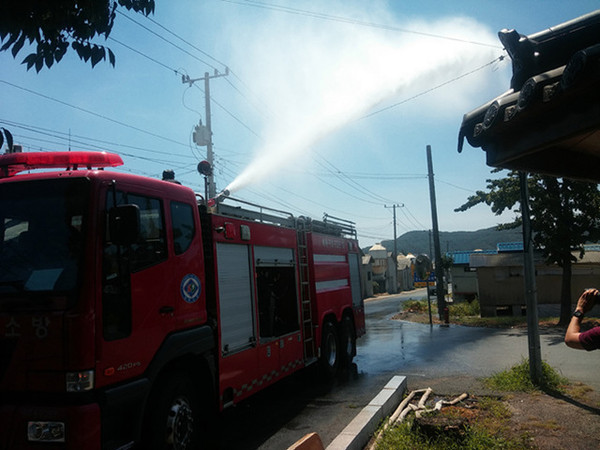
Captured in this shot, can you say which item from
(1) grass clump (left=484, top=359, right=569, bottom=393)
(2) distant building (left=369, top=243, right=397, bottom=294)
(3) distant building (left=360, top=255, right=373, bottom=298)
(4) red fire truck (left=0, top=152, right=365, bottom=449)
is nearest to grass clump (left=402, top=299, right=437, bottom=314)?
(1) grass clump (left=484, top=359, right=569, bottom=393)

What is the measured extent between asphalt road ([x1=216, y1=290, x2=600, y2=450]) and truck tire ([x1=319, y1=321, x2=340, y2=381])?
27cm

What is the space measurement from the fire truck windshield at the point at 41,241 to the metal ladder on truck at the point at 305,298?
485 cm

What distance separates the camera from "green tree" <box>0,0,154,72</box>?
300 cm

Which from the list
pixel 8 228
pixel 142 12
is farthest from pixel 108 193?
pixel 142 12

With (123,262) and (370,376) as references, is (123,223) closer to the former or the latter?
(123,262)

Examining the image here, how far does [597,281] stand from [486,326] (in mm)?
5750

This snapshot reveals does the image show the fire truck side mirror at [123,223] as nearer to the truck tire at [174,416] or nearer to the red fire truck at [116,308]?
the red fire truck at [116,308]

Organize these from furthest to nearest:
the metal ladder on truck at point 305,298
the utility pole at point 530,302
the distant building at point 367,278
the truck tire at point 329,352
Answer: the distant building at point 367,278 < the truck tire at point 329,352 < the metal ladder on truck at point 305,298 < the utility pole at point 530,302

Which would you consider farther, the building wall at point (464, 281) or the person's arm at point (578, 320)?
the building wall at point (464, 281)

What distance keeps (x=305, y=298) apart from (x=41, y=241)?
5.26 metres

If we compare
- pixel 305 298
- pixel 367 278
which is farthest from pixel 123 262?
pixel 367 278

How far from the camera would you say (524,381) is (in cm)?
752

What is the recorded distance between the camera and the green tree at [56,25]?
3.00 m

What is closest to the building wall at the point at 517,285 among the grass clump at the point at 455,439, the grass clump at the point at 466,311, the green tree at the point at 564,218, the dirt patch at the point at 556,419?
the grass clump at the point at 466,311
